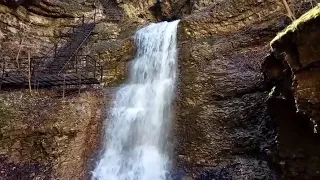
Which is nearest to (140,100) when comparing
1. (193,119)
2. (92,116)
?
(92,116)

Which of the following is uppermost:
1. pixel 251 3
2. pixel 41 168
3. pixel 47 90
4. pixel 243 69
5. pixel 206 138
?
pixel 251 3

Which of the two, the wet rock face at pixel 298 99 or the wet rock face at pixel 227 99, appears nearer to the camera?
the wet rock face at pixel 298 99

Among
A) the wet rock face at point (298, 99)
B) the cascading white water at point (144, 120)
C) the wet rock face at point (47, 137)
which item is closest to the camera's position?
the wet rock face at point (298, 99)

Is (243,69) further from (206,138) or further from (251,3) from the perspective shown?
(251,3)

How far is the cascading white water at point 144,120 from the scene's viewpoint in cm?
1303

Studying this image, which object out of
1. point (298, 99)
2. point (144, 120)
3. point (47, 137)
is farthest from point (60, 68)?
point (298, 99)

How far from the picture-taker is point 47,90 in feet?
53.8

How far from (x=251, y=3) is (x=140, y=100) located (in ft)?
22.8

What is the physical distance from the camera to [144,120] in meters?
14.5

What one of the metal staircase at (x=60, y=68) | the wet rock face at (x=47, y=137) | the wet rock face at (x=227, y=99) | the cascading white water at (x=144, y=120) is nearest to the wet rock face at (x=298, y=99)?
the wet rock face at (x=227, y=99)

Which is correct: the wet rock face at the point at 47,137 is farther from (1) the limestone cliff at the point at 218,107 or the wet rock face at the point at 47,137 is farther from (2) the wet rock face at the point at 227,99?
(2) the wet rock face at the point at 227,99

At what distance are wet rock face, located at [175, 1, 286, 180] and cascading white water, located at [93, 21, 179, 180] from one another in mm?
624

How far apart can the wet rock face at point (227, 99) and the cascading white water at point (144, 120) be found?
2.05 feet

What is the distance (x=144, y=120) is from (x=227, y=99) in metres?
3.39
